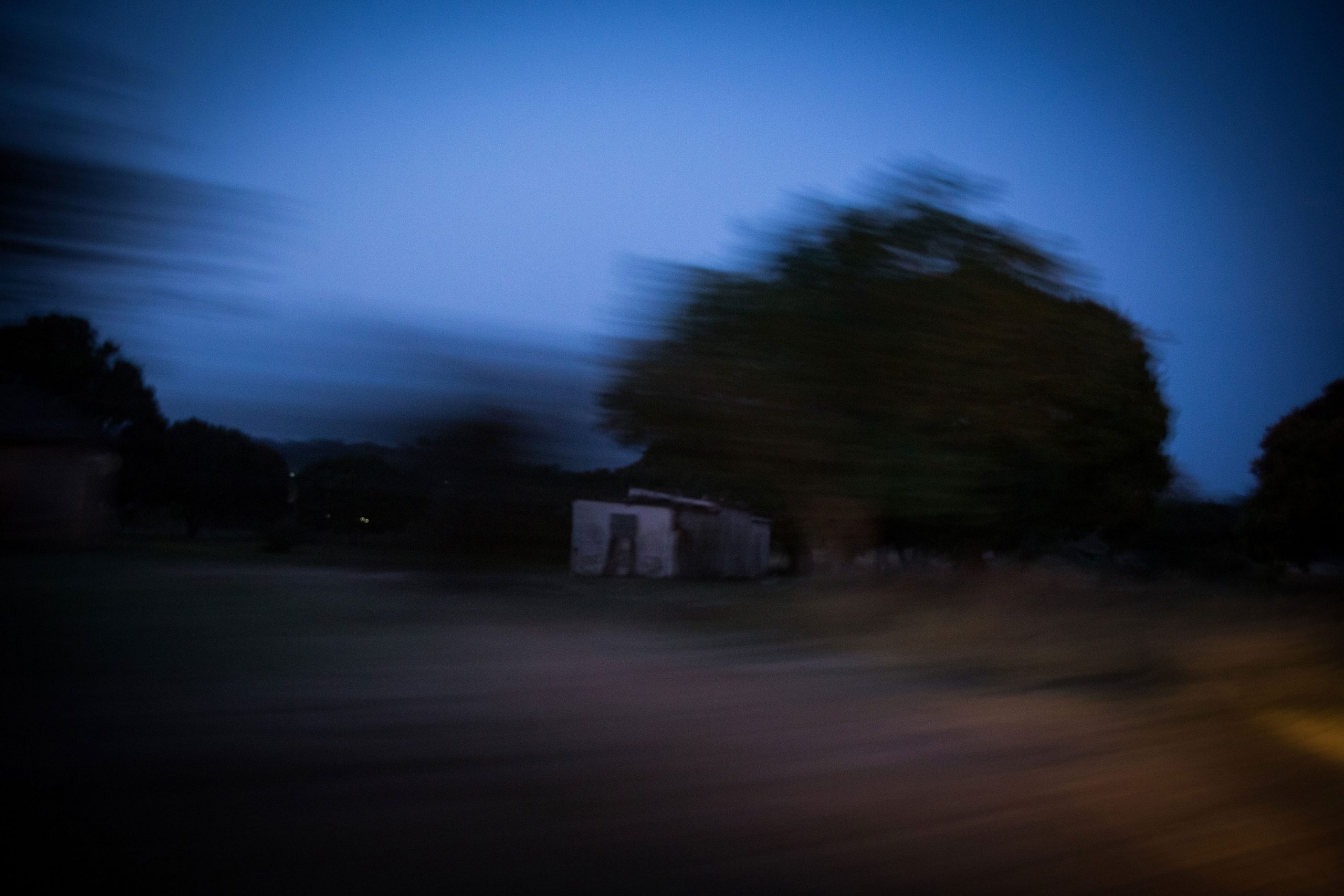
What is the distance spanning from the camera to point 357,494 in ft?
15.3

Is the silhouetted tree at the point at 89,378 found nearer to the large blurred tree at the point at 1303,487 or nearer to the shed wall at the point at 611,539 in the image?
the shed wall at the point at 611,539

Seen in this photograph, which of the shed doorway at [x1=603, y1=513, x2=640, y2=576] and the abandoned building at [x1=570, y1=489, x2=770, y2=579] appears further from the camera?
the shed doorway at [x1=603, y1=513, x2=640, y2=576]

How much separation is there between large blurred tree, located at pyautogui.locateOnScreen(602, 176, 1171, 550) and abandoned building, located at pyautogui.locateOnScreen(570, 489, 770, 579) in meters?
0.86

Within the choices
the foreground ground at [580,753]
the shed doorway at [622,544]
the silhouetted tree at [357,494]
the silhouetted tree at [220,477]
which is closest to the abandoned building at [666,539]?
the shed doorway at [622,544]

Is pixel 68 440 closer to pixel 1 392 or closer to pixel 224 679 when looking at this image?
pixel 1 392

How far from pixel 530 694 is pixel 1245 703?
4.25 m

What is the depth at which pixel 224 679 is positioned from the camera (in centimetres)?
336

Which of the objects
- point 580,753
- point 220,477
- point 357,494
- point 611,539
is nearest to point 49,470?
point 220,477

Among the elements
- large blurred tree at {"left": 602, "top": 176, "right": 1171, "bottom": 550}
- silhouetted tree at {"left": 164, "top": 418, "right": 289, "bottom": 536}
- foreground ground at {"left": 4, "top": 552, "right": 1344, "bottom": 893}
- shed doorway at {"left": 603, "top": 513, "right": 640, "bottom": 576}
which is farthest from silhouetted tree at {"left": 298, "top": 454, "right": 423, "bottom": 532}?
shed doorway at {"left": 603, "top": 513, "right": 640, "bottom": 576}

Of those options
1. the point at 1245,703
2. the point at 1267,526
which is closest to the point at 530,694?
the point at 1245,703

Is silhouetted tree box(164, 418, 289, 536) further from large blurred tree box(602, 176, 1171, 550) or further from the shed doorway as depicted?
the shed doorway

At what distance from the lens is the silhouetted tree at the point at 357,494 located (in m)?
4.37

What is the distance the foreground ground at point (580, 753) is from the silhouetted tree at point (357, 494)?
1.50 feet

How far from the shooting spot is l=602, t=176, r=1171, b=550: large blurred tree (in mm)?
8039
